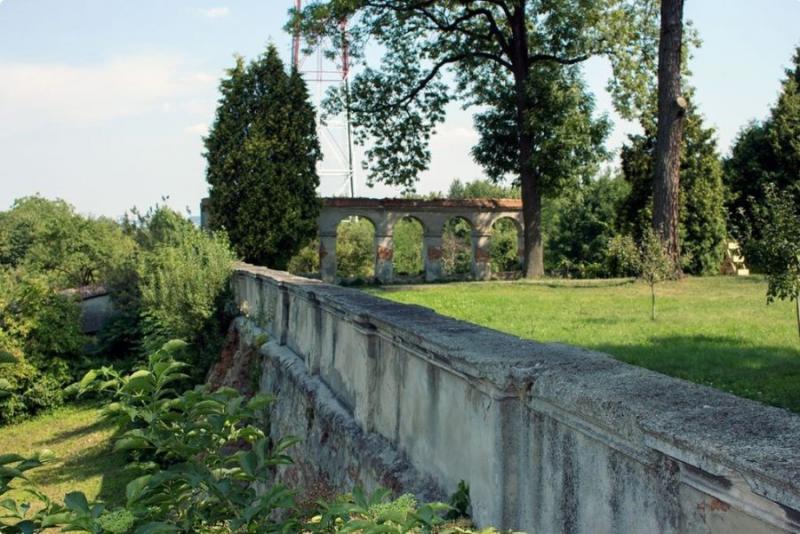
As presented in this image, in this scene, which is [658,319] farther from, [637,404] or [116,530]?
[116,530]

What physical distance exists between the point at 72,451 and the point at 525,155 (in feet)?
45.7

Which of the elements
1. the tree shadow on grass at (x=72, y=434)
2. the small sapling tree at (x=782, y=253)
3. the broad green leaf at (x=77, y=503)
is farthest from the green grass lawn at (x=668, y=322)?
the tree shadow on grass at (x=72, y=434)

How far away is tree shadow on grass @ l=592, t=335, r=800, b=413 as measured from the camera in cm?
711

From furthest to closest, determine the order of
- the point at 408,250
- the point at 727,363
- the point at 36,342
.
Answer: the point at 408,250
the point at 36,342
the point at 727,363

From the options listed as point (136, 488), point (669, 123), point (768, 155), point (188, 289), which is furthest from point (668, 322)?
point (768, 155)

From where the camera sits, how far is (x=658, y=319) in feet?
39.5

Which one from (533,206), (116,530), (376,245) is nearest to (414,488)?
(116,530)

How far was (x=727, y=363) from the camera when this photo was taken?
831 centimetres

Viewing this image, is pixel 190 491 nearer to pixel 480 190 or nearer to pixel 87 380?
pixel 87 380

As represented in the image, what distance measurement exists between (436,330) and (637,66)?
1955 centimetres

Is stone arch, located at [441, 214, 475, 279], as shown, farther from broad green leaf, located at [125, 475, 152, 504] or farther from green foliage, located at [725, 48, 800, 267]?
broad green leaf, located at [125, 475, 152, 504]

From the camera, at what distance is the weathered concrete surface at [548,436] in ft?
6.55

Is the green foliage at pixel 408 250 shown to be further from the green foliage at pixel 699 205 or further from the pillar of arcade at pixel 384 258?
the green foliage at pixel 699 205

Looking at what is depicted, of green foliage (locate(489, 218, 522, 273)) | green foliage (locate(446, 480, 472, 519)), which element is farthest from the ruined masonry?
green foliage (locate(446, 480, 472, 519))
